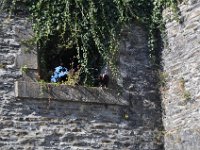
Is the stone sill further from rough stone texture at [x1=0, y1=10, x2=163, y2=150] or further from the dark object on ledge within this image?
the dark object on ledge

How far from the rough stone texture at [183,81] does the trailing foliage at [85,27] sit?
0.34 meters

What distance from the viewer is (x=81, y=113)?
8.30 m

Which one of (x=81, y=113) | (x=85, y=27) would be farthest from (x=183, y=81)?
(x=85, y=27)

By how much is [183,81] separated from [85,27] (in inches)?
67.5

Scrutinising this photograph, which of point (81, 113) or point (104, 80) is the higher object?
point (104, 80)

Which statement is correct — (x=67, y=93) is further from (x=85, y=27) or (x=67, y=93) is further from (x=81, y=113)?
(x=85, y=27)

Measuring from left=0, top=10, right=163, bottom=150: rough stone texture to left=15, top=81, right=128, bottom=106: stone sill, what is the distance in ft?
0.20

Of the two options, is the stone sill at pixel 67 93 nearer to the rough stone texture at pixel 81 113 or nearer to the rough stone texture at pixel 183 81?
the rough stone texture at pixel 81 113

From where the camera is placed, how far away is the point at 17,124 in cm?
792

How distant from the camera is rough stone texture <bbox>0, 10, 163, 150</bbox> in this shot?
26.1 ft

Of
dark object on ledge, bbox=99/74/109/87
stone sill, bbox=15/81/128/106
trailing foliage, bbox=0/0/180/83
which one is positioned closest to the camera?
stone sill, bbox=15/81/128/106

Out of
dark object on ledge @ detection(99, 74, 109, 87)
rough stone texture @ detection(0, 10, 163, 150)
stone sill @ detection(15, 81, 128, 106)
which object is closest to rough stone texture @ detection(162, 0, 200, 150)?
rough stone texture @ detection(0, 10, 163, 150)

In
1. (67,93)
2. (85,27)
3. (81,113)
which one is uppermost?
(85,27)

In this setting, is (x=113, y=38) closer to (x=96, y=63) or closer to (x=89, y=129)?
(x=96, y=63)
